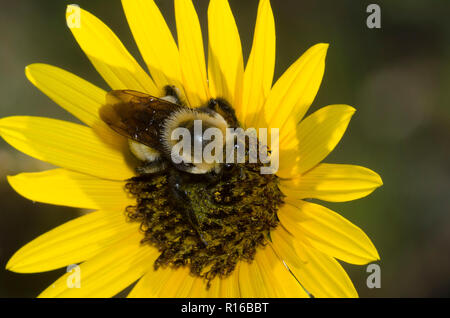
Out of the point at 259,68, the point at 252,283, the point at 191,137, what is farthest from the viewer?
the point at 252,283

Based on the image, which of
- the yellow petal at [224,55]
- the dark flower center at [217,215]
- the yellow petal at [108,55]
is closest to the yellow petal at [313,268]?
the dark flower center at [217,215]

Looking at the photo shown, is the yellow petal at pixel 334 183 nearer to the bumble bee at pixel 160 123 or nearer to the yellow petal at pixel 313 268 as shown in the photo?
the yellow petal at pixel 313 268

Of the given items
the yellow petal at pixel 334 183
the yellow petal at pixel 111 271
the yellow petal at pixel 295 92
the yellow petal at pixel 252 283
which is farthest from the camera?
the yellow petal at pixel 252 283

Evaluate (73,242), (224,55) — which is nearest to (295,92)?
(224,55)

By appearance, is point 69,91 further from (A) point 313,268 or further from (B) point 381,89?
(B) point 381,89

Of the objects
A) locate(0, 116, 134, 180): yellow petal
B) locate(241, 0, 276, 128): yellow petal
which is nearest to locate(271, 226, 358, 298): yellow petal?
locate(241, 0, 276, 128): yellow petal

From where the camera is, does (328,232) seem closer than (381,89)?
Yes
